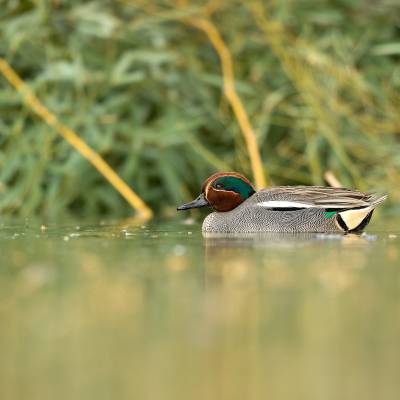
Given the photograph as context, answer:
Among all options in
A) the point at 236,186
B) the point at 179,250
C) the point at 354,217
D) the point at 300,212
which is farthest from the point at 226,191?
the point at 179,250

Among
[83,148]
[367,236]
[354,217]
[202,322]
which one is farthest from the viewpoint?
[83,148]

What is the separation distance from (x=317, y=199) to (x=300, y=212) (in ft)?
0.40

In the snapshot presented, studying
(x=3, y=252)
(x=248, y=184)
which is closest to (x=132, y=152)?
(x=248, y=184)

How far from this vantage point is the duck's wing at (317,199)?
673 centimetres

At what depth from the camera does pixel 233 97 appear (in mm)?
8656

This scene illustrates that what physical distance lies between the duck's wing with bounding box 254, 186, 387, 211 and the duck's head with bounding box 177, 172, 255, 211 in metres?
0.28

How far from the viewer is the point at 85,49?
884 cm

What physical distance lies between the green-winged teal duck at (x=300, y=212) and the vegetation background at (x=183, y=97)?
159 centimetres

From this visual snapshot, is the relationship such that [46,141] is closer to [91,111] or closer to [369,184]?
[91,111]

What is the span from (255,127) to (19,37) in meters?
1.80

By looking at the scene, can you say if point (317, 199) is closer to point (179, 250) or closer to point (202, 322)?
point (179, 250)

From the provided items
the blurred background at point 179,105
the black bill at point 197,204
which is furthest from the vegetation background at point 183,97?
the black bill at point 197,204

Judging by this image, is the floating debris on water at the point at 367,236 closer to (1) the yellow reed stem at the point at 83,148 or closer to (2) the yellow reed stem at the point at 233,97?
(2) the yellow reed stem at the point at 233,97

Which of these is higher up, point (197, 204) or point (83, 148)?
point (83, 148)
